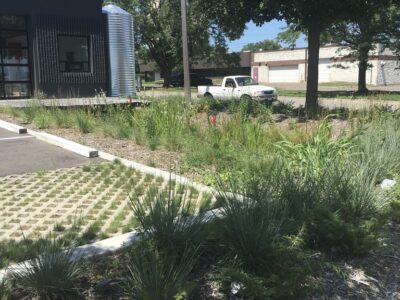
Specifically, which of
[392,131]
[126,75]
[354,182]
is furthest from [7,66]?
[354,182]

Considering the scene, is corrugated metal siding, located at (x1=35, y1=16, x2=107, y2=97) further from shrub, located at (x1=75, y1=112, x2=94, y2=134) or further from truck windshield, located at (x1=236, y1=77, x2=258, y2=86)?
shrub, located at (x1=75, y1=112, x2=94, y2=134)

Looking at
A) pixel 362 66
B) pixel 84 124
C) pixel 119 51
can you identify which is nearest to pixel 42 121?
pixel 84 124

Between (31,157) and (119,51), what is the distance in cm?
1571

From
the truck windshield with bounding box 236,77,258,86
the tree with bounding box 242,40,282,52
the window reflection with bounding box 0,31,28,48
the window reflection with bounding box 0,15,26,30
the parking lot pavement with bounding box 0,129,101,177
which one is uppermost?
the tree with bounding box 242,40,282,52

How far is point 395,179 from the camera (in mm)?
6129

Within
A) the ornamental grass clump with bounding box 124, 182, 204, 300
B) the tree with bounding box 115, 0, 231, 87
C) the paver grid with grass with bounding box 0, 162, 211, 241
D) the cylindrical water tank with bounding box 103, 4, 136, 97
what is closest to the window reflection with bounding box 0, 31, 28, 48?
the cylindrical water tank with bounding box 103, 4, 136, 97

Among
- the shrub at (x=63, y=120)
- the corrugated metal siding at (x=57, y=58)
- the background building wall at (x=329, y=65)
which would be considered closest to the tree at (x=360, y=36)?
the corrugated metal siding at (x=57, y=58)

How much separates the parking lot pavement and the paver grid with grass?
0.44m

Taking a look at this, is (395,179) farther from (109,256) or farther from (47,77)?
(47,77)

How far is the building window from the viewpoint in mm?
22438

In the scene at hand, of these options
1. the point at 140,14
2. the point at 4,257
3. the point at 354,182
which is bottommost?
the point at 4,257

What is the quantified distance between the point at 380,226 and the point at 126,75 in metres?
20.6

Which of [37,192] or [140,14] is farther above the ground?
[140,14]

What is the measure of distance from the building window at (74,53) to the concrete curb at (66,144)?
12131 millimetres
